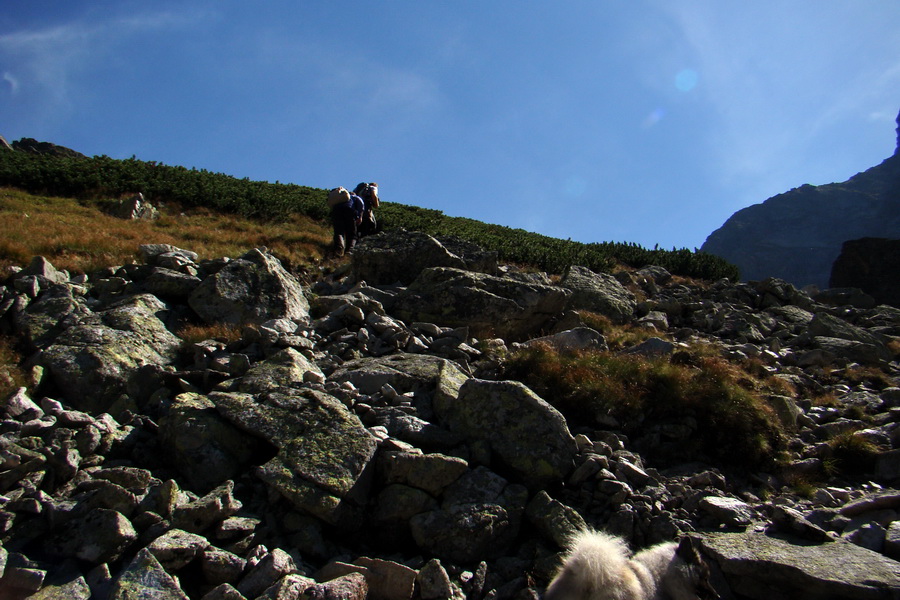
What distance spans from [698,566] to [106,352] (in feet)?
22.9

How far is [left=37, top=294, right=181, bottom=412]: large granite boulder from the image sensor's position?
21.2ft

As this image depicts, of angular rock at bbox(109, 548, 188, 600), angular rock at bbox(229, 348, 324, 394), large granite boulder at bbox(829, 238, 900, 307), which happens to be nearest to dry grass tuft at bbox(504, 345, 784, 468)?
angular rock at bbox(229, 348, 324, 394)

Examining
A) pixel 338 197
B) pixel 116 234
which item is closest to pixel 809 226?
pixel 338 197

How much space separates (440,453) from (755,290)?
1542cm

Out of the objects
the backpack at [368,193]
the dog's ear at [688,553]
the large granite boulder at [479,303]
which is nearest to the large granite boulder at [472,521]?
the dog's ear at [688,553]

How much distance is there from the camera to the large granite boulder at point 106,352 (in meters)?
6.46

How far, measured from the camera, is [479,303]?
10.2 m

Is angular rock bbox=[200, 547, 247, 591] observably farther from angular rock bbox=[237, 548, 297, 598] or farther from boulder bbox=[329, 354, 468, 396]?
boulder bbox=[329, 354, 468, 396]

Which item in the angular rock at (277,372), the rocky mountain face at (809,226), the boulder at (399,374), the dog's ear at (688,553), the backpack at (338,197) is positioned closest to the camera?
the dog's ear at (688,553)

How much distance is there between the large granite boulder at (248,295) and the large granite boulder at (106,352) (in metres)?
0.90

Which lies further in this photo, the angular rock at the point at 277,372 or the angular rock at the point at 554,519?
the angular rock at the point at 277,372

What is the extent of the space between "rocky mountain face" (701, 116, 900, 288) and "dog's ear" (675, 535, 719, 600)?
12479cm

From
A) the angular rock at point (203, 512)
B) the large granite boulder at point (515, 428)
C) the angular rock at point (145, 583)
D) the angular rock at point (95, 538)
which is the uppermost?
the large granite boulder at point (515, 428)

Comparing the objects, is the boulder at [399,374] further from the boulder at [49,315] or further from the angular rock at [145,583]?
the boulder at [49,315]
